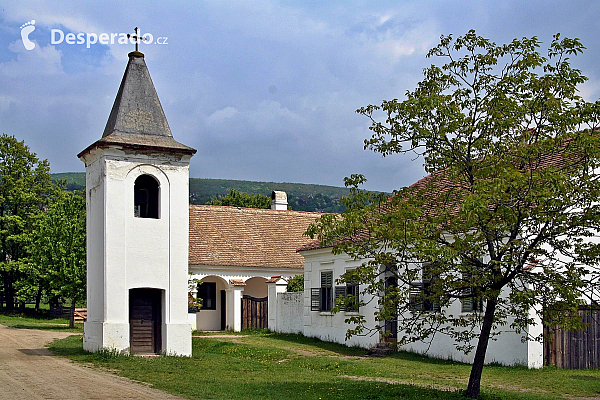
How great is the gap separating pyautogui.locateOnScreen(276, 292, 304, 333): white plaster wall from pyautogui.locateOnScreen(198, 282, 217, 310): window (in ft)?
13.7

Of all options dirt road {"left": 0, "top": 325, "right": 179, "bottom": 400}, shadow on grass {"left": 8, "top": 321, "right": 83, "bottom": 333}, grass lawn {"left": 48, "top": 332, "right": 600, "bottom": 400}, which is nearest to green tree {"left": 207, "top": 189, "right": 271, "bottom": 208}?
shadow on grass {"left": 8, "top": 321, "right": 83, "bottom": 333}

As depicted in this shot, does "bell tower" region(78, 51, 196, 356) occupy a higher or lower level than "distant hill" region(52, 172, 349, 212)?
Answer: lower

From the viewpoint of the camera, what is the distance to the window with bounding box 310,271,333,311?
26344 millimetres

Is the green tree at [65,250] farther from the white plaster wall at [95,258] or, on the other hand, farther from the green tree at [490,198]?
the green tree at [490,198]

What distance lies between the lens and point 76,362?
18891 millimetres

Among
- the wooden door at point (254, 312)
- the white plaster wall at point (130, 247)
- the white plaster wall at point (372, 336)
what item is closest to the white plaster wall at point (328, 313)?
the white plaster wall at point (372, 336)

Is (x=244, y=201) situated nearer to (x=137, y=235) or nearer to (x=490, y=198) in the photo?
(x=137, y=235)

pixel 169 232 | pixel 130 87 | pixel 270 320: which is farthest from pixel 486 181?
pixel 270 320

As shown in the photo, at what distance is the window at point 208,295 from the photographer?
33250 millimetres

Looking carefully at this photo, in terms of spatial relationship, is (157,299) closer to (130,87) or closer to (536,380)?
(130,87)

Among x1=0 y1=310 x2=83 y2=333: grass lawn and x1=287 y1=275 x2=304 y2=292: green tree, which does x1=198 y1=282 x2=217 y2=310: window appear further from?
x1=0 y1=310 x2=83 y2=333: grass lawn

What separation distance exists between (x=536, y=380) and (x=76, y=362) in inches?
468

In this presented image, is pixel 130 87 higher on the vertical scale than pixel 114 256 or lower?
higher

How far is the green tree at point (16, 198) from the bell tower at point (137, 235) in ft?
67.1
